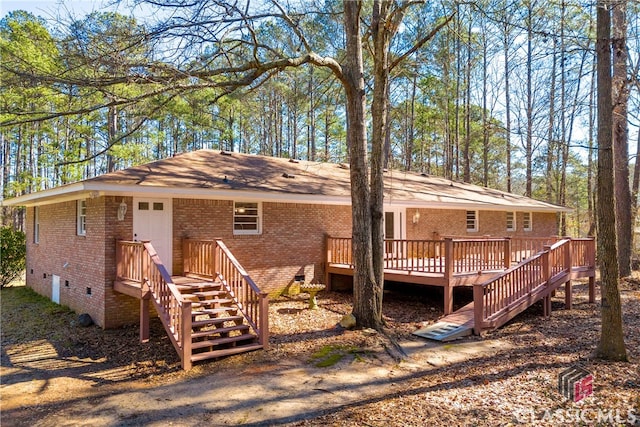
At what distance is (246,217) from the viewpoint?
11.9 m

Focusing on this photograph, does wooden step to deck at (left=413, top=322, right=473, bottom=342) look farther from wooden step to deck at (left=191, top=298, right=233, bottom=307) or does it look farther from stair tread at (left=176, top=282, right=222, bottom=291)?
stair tread at (left=176, top=282, right=222, bottom=291)

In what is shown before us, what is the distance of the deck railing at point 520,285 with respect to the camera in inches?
350

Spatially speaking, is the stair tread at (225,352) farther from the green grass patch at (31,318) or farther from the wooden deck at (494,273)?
the wooden deck at (494,273)

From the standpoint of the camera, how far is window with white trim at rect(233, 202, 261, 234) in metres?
11.7

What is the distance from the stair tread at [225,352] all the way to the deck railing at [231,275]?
194 millimetres

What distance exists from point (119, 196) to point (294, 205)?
5.04 metres

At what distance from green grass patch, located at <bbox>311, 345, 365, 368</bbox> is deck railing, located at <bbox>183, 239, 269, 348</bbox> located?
3.54 ft

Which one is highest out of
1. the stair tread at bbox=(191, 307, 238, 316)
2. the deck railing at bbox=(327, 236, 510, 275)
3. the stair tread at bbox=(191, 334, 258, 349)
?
the deck railing at bbox=(327, 236, 510, 275)

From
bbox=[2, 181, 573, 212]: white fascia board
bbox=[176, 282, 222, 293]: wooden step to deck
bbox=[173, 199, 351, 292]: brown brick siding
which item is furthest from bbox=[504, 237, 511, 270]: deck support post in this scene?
bbox=[176, 282, 222, 293]: wooden step to deck

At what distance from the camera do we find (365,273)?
28.2 ft

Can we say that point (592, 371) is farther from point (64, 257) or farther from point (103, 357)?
point (64, 257)

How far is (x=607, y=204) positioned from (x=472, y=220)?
1125cm

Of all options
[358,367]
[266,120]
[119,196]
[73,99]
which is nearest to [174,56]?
[73,99]

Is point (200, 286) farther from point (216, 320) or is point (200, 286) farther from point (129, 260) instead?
point (129, 260)
